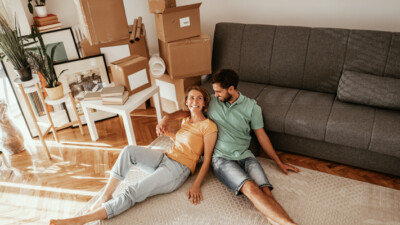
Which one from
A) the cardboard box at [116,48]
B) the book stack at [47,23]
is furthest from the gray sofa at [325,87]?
the book stack at [47,23]

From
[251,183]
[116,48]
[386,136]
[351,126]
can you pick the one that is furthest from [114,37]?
[386,136]

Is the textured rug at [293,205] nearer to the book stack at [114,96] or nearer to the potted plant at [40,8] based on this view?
the book stack at [114,96]

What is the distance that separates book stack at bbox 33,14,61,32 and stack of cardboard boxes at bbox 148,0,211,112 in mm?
981

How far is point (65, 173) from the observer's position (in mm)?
2406

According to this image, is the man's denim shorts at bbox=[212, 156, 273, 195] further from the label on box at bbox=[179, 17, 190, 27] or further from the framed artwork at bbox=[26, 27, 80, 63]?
the framed artwork at bbox=[26, 27, 80, 63]

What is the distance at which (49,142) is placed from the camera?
2.81 meters

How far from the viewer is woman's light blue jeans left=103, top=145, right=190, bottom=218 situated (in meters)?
1.81

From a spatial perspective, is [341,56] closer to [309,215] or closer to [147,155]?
[309,215]

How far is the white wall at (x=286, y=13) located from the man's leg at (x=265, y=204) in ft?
5.44

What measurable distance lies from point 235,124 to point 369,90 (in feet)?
3.19

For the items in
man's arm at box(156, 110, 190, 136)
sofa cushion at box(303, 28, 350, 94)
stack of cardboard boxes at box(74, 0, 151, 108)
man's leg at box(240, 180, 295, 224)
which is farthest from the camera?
stack of cardboard boxes at box(74, 0, 151, 108)

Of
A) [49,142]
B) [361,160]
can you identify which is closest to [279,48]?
[361,160]

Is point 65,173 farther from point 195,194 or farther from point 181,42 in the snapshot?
point 181,42

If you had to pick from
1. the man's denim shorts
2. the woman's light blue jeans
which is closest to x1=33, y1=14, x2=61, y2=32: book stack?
the woman's light blue jeans
